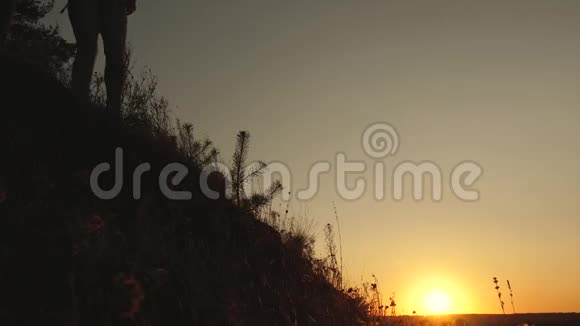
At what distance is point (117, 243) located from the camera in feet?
8.88

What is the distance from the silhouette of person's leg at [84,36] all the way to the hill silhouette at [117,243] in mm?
297

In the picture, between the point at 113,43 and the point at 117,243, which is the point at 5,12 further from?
the point at 117,243

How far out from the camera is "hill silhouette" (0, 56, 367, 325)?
7.28ft

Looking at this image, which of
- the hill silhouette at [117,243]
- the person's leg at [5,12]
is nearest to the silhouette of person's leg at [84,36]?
the hill silhouette at [117,243]

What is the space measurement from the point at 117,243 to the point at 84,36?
249 cm

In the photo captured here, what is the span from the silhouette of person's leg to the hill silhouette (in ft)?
0.97

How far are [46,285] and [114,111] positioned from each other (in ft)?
7.80

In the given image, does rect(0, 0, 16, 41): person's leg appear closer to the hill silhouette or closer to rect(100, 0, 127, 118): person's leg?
the hill silhouette

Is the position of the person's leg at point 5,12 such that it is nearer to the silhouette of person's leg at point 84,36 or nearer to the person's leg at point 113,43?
the silhouette of person's leg at point 84,36

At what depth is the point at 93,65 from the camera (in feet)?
14.5

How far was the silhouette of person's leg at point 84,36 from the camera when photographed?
14.2ft

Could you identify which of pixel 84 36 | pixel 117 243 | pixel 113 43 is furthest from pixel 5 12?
pixel 117 243

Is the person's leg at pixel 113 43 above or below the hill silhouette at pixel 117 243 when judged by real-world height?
above


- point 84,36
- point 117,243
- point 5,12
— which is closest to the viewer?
point 117,243
